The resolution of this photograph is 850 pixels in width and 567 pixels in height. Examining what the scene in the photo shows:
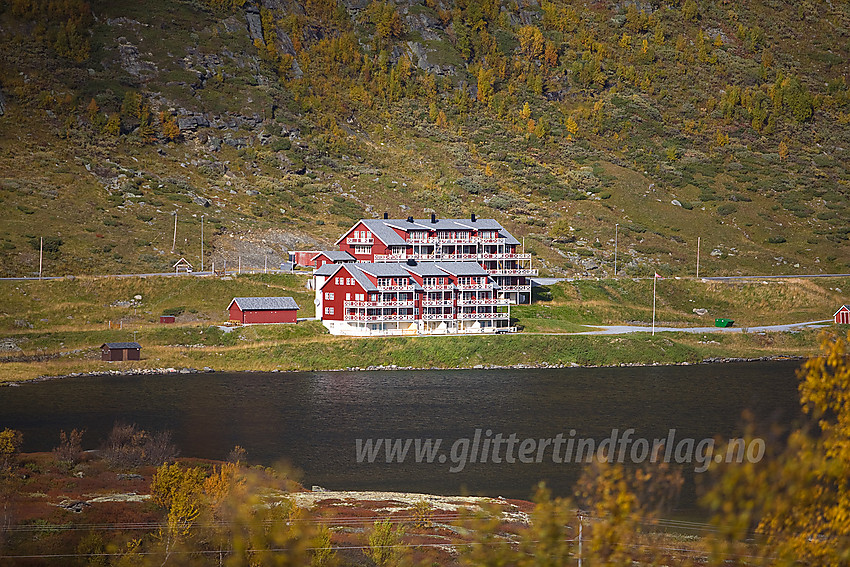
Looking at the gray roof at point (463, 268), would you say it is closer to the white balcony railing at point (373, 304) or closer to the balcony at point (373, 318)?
the white balcony railing at point (373, 304)

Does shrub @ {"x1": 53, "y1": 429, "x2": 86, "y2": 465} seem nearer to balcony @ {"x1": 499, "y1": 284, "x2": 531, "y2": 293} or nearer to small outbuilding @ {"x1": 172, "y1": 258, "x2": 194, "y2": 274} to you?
small outbuilding @ {"x1": 172, "y1": 258, "x2": 194, "y2": 274}

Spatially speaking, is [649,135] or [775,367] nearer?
[775,367]

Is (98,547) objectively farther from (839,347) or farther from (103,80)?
(103,80)

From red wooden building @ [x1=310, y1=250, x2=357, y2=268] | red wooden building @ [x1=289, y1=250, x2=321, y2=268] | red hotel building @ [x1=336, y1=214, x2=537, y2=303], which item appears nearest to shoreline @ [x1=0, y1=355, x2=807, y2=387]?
red hotel building @ [x1=336, y1=214, x2=537, y2=303]

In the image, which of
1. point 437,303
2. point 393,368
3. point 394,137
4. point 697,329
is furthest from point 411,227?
point 394,137

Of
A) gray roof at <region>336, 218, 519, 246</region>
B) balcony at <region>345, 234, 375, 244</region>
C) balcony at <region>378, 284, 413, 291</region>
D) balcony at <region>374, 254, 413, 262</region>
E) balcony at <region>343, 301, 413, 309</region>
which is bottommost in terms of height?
balcony at <region>343, 301, 413, 309</region>

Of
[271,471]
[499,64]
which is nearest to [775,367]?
[271,471]

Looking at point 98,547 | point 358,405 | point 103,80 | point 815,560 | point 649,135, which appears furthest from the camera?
point 649,135

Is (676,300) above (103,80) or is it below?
below
